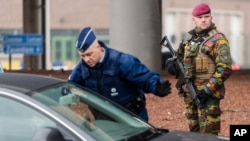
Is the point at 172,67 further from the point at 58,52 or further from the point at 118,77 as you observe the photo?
the point at 58,52

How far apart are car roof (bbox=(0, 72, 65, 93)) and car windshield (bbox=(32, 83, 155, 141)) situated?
0.07 meters

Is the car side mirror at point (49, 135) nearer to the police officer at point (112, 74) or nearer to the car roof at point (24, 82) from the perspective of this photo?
the car roof at point (24, 82)

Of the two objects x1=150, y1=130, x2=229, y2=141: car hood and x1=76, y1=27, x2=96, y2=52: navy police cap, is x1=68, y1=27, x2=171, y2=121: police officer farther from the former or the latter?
x1=150, y1=130, x2=229, y2=141: car hood

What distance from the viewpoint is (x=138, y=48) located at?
13750 millimetres

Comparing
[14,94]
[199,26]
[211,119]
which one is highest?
[199,26]

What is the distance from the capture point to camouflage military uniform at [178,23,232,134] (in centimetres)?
634

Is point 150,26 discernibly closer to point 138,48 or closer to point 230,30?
point 138,48

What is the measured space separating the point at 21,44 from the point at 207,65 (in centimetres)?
1541

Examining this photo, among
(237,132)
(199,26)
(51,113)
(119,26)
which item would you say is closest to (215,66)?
(199,26)

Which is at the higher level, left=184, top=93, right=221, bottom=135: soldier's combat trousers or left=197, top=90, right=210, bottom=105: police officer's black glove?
left=197, top=90, right=210, bottom=105: police officer's black glove

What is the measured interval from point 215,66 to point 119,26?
716cm

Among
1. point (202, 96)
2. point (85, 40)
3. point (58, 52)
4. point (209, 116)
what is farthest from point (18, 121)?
point (58, 52)

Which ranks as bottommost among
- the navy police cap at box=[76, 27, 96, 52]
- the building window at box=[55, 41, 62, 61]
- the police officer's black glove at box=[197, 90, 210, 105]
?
the building window at box=[55, 41, 62, 61]

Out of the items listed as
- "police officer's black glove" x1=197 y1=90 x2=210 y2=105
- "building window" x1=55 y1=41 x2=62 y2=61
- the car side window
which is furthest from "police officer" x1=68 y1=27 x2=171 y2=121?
"building window" x1=55 y1=41 x2=62 y2=61
